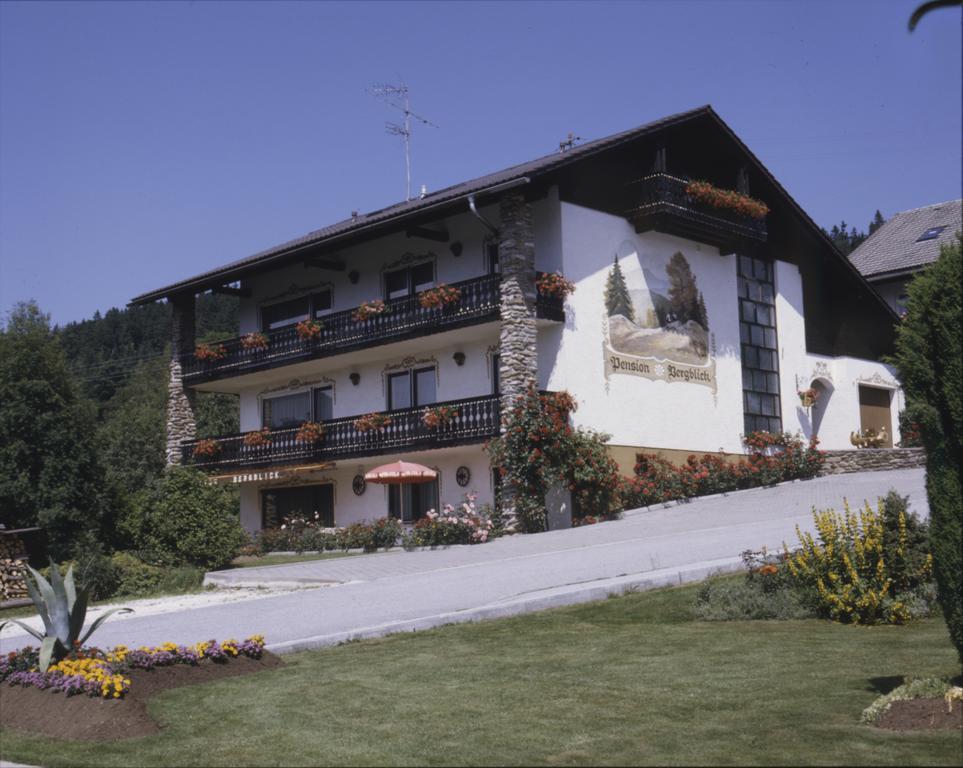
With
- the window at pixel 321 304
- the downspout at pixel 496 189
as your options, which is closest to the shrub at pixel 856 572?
the downspout at pixel 496 189

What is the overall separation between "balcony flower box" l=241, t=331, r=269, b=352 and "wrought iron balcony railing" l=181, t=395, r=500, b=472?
8.35 ft

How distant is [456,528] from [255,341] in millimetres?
11489

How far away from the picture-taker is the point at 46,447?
91.6 ft

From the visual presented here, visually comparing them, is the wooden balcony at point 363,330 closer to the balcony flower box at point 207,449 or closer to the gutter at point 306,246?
the gutter at point 306,246

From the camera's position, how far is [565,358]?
27.3 metres

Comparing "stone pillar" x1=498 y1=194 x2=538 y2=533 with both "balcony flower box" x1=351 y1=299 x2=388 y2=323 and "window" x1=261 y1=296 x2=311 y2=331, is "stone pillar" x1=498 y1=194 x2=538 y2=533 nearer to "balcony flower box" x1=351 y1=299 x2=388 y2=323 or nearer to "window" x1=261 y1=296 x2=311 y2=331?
"balcony flower box" x1=351 y1=299 x2=388 y2=323

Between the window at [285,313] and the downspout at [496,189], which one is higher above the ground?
the downspout at [496,189]

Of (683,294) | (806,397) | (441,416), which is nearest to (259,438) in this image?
(441,416)

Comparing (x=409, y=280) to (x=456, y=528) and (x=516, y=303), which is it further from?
(x=456, y=528)

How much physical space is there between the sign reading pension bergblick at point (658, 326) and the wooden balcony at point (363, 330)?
84.7 inches

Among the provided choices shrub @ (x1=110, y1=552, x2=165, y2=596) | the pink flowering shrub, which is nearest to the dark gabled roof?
the pink flowering shrub

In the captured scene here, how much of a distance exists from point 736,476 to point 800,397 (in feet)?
18.8

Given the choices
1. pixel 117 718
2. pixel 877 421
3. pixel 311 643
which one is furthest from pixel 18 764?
pixel 877 421

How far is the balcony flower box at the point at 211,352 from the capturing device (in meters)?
35.1
